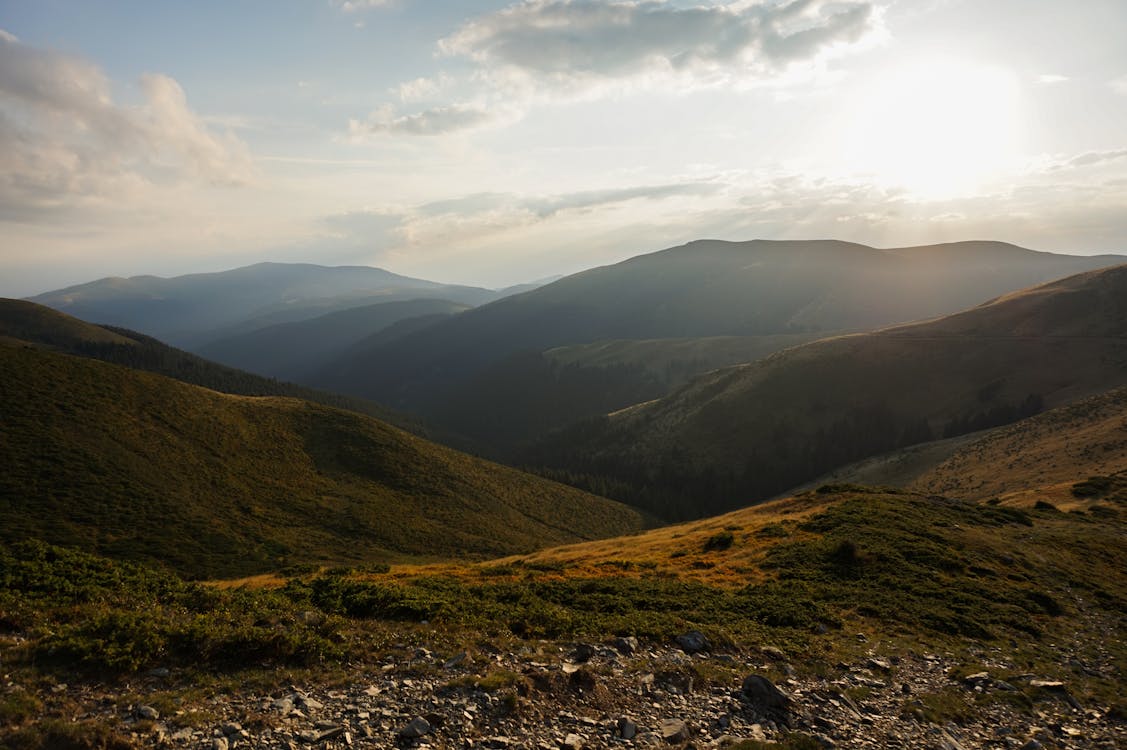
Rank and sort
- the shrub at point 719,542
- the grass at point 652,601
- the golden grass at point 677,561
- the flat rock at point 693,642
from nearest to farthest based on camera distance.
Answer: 1. the grass at point 652,601
2. the flat rock at point 693,642
3. the golden grass at point 677,561
4. the shrub at point 719,542

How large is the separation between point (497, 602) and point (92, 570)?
15609 millimetres

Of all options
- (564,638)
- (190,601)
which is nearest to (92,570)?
(190,601)

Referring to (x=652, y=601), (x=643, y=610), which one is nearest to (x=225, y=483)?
(x=652, y=601)

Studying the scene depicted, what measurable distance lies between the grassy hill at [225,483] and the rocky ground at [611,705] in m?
52.5

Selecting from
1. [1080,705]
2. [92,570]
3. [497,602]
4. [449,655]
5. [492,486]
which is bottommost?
[492,486]

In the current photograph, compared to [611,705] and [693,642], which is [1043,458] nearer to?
[693,642]

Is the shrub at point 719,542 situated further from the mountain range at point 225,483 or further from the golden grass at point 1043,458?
the mountain range at point 225,483

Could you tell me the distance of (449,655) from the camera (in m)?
17.0

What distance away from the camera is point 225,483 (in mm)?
78375

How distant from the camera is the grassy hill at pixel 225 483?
Result: 2379 inches

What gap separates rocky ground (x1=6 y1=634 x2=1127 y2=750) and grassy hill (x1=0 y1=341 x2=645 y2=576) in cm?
5248

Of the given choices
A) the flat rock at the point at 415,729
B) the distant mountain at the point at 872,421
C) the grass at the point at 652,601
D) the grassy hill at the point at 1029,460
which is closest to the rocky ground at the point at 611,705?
the flat rock at the point at 415,729

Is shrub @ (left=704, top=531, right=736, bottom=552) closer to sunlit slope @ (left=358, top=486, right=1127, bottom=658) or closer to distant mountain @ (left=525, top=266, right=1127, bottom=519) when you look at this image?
sunlit slope @ (left=358, top=486, right=1127, bottom=658)

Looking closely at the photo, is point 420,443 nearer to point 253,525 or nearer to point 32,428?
point 253,525
